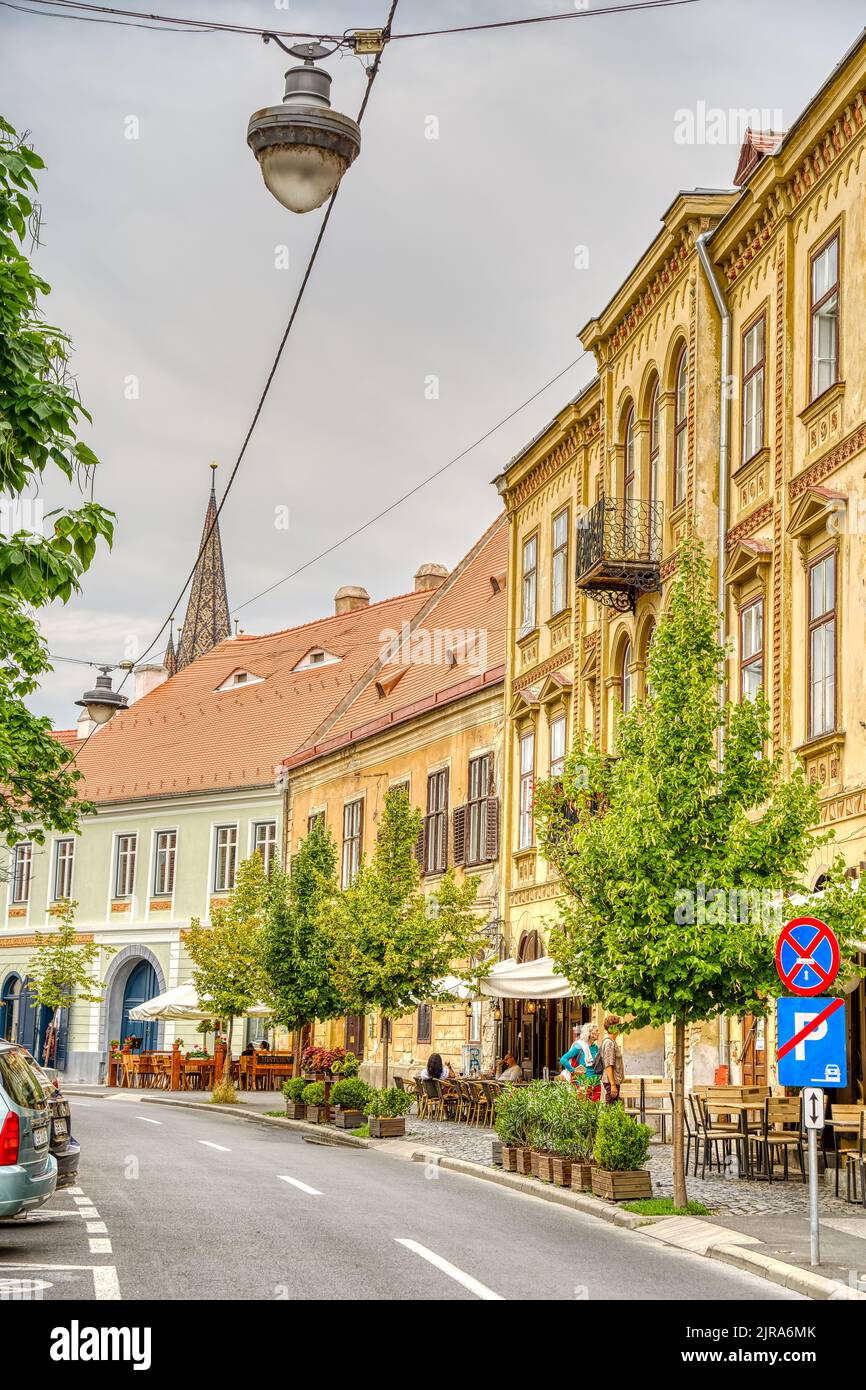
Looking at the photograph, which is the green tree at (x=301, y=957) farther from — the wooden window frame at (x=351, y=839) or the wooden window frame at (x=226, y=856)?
the wooden window frame at (x=226, y=856)

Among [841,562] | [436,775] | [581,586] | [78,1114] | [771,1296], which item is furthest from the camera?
[436,775]

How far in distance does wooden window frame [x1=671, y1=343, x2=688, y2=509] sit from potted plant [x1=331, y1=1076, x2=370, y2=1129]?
36.7 feet

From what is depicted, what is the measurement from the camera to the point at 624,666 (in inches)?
1152

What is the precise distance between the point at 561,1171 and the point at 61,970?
35.4 meters

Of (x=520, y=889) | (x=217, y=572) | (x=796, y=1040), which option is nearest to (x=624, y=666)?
(x=520, y=889)

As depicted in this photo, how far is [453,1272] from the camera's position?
39.1ft

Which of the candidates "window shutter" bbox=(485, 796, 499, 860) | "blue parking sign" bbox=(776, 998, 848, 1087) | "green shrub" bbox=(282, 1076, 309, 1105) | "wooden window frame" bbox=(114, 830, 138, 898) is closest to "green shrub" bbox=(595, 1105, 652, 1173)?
"blue parking sign" bbox=(776, 998, 848, 1087)

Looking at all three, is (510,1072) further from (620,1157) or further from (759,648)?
(620,1157)

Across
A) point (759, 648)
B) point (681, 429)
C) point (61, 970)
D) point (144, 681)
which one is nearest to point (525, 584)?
point (681, 429)

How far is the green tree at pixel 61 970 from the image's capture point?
2024 inches

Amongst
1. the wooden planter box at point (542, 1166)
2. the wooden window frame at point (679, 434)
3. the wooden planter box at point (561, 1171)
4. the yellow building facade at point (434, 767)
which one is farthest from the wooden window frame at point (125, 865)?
the wooden planter box at point (561, 1171)

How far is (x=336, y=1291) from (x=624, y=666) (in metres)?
19.3

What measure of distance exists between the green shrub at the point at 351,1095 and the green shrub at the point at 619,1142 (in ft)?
38.8

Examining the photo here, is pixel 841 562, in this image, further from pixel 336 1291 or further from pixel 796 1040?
pixel 336 1291
